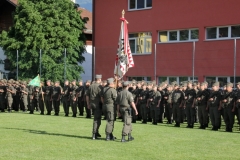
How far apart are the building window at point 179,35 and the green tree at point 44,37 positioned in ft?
23.9

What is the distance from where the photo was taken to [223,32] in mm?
30875

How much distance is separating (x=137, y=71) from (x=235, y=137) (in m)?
16.5

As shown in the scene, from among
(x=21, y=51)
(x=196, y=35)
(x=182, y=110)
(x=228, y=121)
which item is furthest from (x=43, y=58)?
(x=228, y=121)

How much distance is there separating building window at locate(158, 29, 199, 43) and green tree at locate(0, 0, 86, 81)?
23.9 ft

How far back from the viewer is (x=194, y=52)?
28.9 metres

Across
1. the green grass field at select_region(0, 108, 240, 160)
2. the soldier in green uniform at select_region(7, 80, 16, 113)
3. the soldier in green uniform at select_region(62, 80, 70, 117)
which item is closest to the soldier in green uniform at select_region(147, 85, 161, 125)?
the green grass field at select_region(0, 108, 240, 160)

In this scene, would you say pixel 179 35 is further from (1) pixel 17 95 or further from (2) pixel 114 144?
(2) pixel 114 144

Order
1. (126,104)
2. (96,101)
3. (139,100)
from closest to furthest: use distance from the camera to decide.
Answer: (126,104)
(96,101)
(139,100)

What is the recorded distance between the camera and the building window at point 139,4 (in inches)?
1387

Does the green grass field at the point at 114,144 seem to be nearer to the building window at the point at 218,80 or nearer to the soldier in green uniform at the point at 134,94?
the soldier in green uniform at the point at 134,94

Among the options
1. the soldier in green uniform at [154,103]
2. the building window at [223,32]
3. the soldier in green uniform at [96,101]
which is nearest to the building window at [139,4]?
the building window at [223,32]

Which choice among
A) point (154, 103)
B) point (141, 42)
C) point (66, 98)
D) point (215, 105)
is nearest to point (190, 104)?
point (215, 105)

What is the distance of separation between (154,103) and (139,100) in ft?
4.73

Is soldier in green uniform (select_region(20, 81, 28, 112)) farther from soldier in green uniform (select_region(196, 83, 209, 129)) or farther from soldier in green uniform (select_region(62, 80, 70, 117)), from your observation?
soldier in green uniform (select_region(196, 83, 209, 129))
